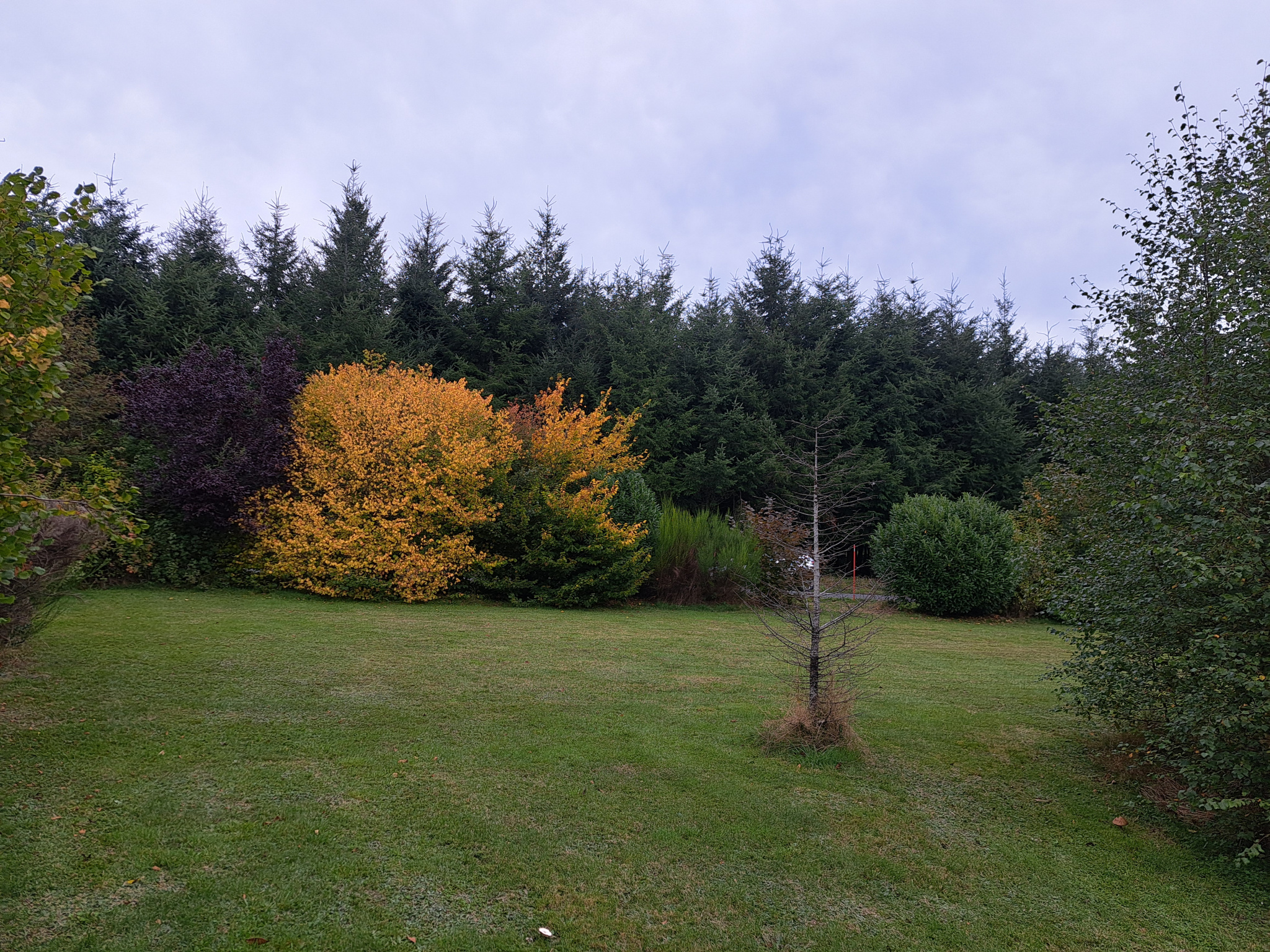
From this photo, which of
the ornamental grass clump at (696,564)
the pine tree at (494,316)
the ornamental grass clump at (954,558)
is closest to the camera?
the ornamental grass clump at (954,558)

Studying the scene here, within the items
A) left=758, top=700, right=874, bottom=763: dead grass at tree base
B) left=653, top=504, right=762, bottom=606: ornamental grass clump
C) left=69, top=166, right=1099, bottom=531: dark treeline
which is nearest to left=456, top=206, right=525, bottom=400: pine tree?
left=69, top=166, right=1099, bottom=531: dark treeline

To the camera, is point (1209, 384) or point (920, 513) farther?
point (920, 513)

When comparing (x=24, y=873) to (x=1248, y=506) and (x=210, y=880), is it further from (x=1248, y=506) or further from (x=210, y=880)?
(x=1248, y=506)

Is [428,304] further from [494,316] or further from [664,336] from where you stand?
[664,336]

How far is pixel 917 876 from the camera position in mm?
3260

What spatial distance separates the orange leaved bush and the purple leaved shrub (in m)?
0.36

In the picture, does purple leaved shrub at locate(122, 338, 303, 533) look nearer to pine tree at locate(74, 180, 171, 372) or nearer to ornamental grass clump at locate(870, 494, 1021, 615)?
pine tree at locate(74, 180, 171, 372)

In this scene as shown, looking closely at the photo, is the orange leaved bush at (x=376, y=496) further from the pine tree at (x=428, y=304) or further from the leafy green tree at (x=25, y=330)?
the leafy green tree at (x=25, y=330)

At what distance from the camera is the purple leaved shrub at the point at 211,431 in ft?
38.0

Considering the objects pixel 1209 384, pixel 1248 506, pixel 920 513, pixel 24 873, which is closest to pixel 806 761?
pixel 1248 506

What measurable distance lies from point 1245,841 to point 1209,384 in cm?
248

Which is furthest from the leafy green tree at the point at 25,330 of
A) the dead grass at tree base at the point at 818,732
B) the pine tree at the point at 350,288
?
the pine tree at the point at 350,288

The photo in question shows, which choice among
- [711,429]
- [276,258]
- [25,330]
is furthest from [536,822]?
[276,258]

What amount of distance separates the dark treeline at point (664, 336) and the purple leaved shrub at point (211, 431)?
537cm
